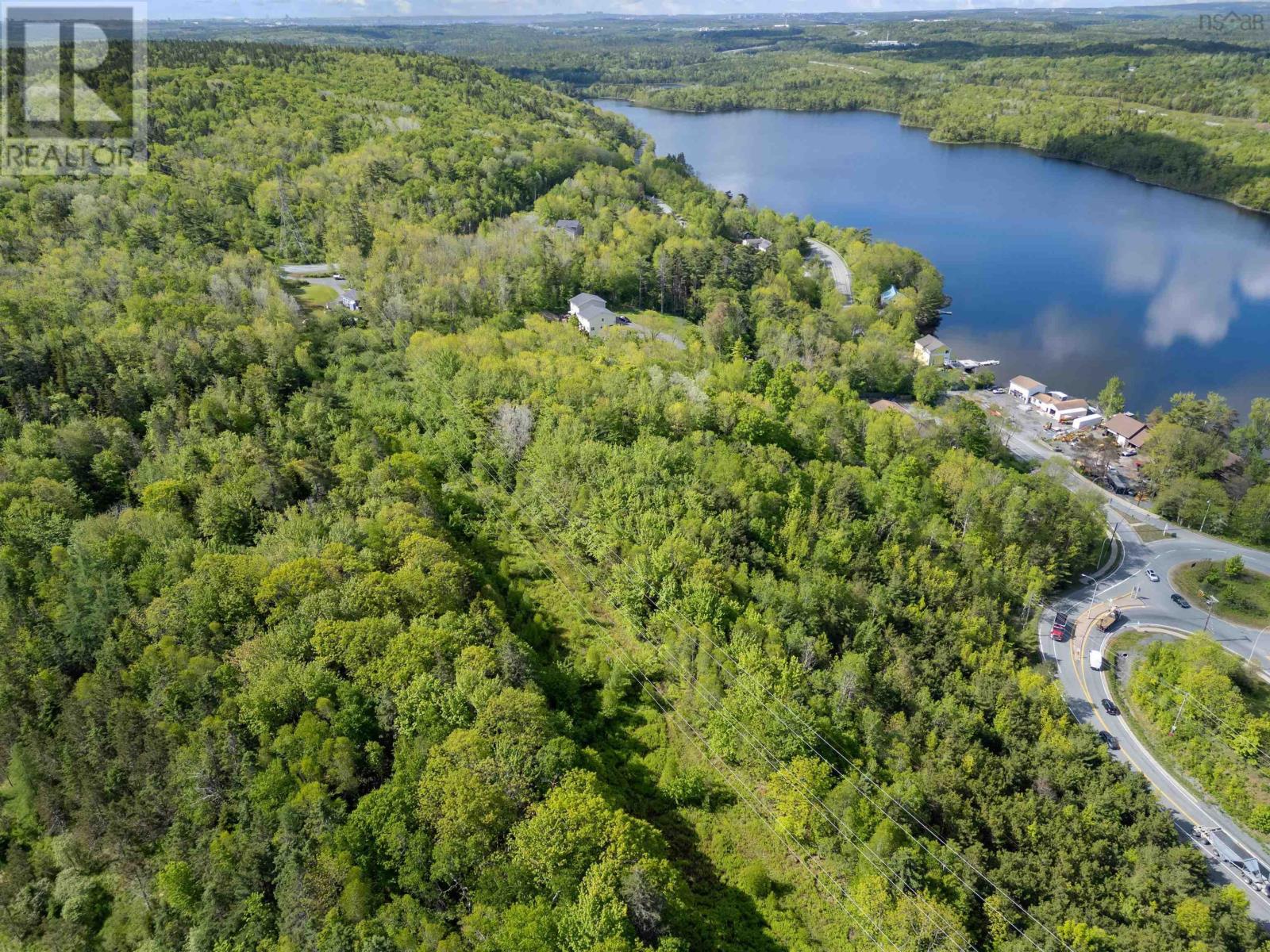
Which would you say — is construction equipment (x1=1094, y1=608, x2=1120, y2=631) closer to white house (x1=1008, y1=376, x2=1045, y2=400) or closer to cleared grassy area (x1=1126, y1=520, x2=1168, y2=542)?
cleared grassy area (x1=1126, y1=520, x2=1168, y2=542)

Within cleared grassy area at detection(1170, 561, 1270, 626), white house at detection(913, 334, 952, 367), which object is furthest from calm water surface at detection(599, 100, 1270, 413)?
cleared grassy area at detection(1170, 561, 1270, 626)

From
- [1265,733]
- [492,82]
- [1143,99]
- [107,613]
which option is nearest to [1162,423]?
[1265,733]

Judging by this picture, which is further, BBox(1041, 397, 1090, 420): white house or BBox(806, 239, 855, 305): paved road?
BBox(806, 239, 855, 305): paved road

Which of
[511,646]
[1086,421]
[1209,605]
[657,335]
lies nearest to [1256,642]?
[1209,605]

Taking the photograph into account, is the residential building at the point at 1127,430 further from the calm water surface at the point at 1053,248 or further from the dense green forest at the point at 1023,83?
the dense green forest at the point at 1023,83

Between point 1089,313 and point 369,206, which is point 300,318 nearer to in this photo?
point 369,206

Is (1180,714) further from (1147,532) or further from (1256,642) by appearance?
(1147,532)

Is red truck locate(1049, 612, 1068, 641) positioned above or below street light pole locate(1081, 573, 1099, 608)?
below

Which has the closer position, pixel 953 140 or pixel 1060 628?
pixel 1060 628
